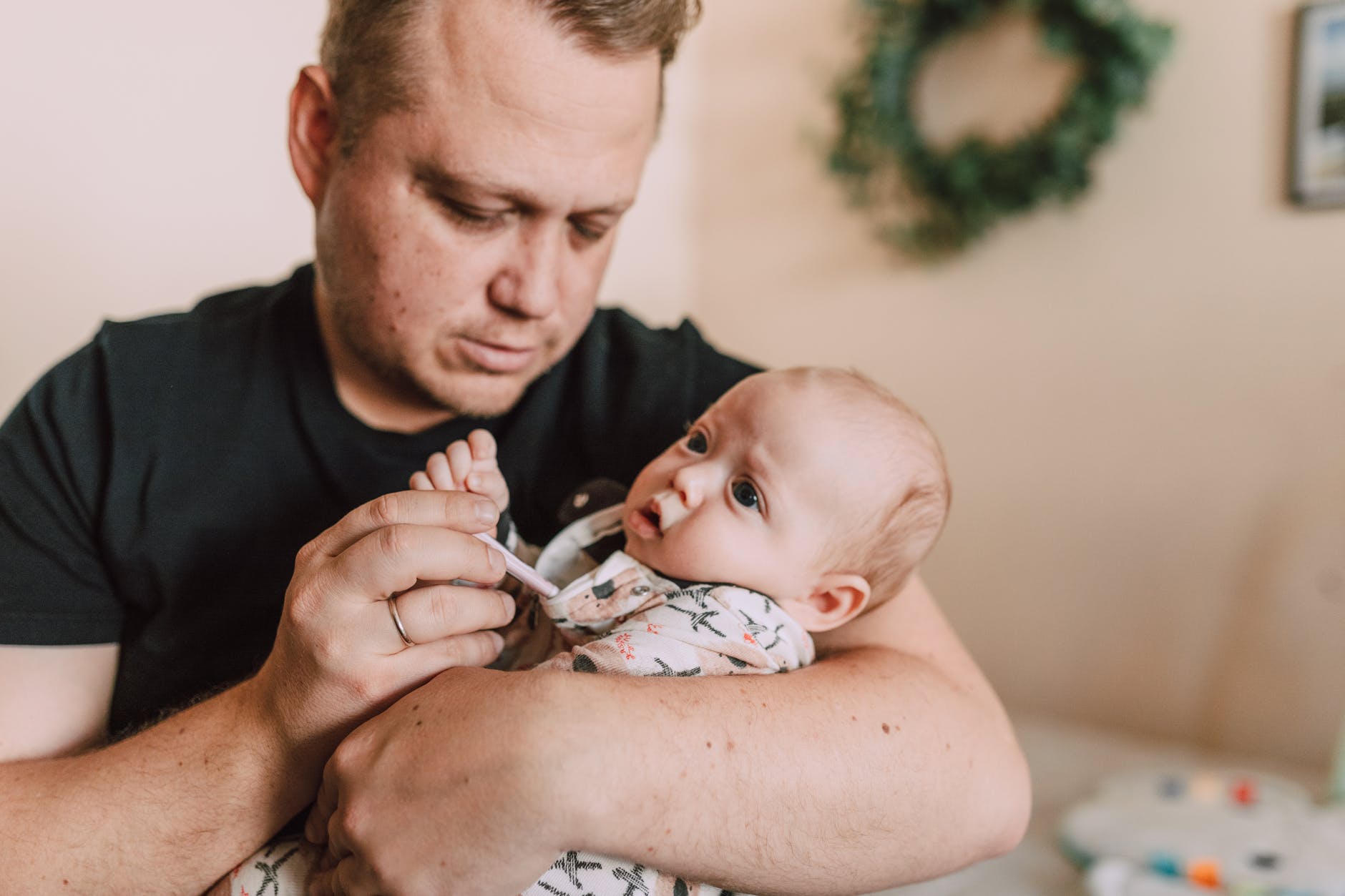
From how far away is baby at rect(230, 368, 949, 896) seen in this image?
999 mm

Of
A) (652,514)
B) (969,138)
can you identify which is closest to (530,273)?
(652,514)

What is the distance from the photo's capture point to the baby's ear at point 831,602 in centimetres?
108

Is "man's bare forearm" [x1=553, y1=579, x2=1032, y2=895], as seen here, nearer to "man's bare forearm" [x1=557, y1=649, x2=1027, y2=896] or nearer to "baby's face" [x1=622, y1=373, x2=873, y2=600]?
"man's bare forearm" [x1=557, y1=649, x2=1027, y2=896]

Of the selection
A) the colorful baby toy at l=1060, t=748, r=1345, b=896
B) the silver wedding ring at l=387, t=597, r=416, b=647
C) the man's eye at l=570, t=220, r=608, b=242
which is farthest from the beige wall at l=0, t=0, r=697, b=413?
the colorful baby toy at l=1060, t=748, r=1345, b=896

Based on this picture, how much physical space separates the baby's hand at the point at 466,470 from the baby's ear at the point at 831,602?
363 mm

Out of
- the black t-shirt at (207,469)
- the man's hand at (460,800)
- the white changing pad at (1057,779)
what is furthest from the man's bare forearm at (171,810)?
the white changing pad at (1057,779)

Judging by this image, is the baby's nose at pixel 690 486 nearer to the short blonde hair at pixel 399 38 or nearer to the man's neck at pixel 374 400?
the man's neck at pixel 374 400

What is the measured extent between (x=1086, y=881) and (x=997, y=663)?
1088mm

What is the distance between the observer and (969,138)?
253 cm

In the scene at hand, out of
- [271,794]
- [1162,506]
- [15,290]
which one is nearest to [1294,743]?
[1162,506]

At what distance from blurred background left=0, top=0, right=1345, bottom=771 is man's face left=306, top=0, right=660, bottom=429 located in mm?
840

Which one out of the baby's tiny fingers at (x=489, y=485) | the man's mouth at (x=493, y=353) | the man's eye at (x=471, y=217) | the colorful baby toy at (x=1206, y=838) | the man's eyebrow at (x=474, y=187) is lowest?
the colorful baby toy at (x=1206, y=838)

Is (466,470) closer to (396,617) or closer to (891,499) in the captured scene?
(396,617)

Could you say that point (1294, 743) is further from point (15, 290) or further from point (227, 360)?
point (15, 290)
